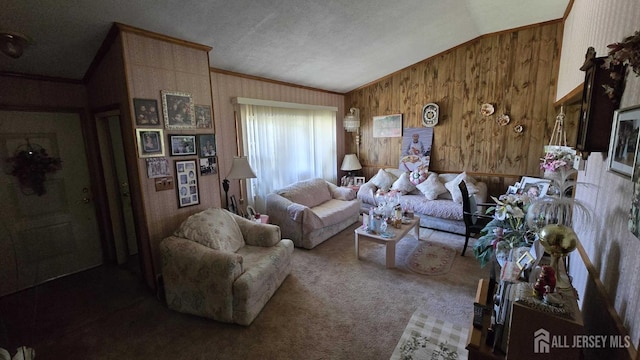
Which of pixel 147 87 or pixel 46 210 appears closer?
pixel 147 87

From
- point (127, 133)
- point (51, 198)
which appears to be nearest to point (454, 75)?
point (127, 133)

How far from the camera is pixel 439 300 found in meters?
2.51

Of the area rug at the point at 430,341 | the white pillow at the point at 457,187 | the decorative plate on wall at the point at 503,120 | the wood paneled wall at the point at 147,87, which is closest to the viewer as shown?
the area rug at the point at 430,341

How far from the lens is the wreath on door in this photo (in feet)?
8.73

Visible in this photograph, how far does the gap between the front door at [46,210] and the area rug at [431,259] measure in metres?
3.93

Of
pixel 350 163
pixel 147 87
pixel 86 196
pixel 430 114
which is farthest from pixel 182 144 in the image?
pixel 430 114

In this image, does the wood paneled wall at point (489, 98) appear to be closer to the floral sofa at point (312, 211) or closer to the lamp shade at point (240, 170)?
the floral sofa at point (312, 211)

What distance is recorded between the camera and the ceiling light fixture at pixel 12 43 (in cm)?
197

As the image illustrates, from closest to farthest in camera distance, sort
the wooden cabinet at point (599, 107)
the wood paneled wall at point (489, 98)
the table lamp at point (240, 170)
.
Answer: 1. the wooden cabinet at point (599, 107)
2. the table lamp at point (240, 170)
3. the wood paneled wall at point (489, 98)

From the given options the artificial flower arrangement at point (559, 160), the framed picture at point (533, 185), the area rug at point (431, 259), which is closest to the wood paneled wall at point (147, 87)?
Answer: the area rug at point (431, 259)

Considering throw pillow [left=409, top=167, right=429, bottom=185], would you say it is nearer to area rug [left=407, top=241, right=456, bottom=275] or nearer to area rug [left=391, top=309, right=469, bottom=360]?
area rug [left=407, top=241, right=456, bottom=275]

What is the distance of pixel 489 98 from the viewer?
436 cm

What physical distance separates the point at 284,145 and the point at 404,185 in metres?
2.24

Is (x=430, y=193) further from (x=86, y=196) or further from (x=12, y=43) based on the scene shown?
(x=12, y=43)
